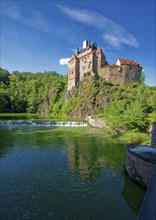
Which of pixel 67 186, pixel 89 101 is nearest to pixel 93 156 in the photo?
pixel 67 186

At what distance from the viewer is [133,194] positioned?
1477 centimetres

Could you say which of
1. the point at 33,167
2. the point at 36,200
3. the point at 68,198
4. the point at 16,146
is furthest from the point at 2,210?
the point at 16,146

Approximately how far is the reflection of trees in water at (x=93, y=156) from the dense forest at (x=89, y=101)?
8.83 m

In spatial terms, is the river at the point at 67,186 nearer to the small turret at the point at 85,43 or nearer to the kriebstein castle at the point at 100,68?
the kriebstein castle at the point at 100,68

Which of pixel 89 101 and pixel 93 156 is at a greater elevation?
pixel 89 101

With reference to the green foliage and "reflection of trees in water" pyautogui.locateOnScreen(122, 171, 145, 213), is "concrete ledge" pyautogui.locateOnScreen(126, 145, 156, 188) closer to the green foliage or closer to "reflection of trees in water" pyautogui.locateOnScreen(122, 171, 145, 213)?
"reflection of trees in water" pyautogui.locateOnScreen(122, 171, 145, 213)

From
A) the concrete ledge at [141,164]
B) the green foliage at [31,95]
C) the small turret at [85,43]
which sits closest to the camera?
the concrete ledge at [141,164]

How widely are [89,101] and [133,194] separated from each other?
181 feet

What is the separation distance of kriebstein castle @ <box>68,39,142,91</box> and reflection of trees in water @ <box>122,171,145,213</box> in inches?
2468

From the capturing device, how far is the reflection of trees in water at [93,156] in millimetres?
19688

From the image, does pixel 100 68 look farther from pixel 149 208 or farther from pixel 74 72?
pixel 149 208

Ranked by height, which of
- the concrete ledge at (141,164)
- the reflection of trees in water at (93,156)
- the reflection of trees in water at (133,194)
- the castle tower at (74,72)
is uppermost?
the castle tower at (74,72)

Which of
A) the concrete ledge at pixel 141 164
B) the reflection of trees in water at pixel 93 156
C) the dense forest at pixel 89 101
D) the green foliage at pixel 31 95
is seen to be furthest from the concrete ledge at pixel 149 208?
the green foliage at pixel 31 95

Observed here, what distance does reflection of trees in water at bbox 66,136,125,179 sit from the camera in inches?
775
